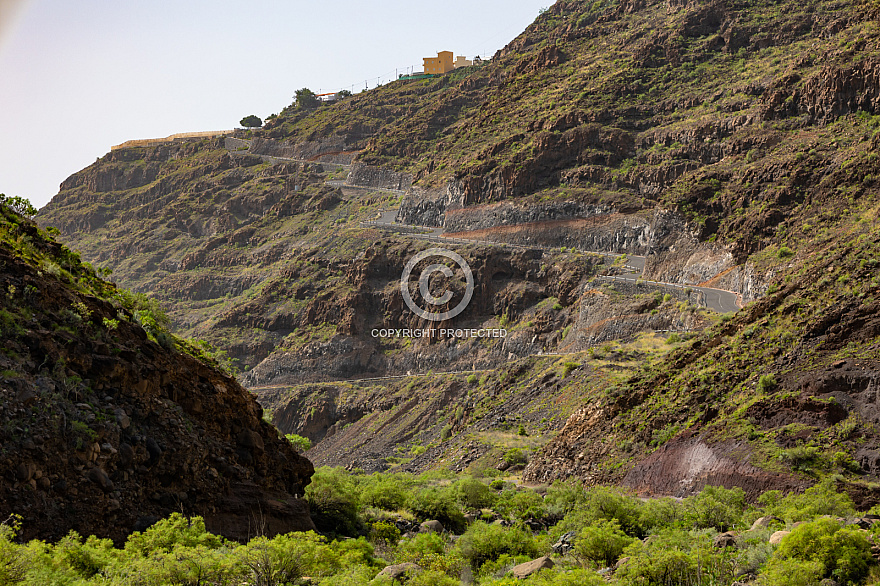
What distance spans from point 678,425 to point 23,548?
85.1ft

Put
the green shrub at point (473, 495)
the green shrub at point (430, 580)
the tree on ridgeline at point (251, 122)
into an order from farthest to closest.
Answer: the tree on ridgeline at point (251, 122) < the green shrub at point (473, 495) < the green shrub at point (430, 580)

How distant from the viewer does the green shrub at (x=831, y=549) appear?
14.3m

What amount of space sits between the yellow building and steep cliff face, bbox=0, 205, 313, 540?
136590mm

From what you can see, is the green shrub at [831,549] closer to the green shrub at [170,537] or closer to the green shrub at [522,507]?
the green shrub at [170,537]

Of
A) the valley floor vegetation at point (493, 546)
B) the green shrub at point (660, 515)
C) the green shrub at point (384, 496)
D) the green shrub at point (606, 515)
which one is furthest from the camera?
the green shrub at point (384, 496)

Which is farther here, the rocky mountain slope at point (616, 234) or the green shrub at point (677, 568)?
the rocky mountain slope at point (616, 234)

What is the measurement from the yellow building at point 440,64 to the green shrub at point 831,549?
143m

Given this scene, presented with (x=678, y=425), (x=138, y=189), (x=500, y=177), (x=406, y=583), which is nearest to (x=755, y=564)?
(x=406, y=583)

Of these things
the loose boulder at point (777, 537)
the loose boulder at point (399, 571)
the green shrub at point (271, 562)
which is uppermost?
the green shrub at point (271, 562)

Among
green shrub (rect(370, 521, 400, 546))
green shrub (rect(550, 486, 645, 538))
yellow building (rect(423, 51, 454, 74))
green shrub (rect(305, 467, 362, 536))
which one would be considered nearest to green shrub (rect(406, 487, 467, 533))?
green shrub (rect(550, 486, 645, 538))

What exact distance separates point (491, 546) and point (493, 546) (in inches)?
2.1

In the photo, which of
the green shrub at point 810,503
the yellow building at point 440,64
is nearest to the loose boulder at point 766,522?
the green shrub at point 810,503

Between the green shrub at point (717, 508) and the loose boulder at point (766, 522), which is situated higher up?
the loose boulder at point (766, 522)

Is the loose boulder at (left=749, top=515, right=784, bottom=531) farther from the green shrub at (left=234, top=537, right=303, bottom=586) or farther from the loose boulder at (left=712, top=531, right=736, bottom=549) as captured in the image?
the green shrub at (left=234, top=537, right=303, bottom=586)
